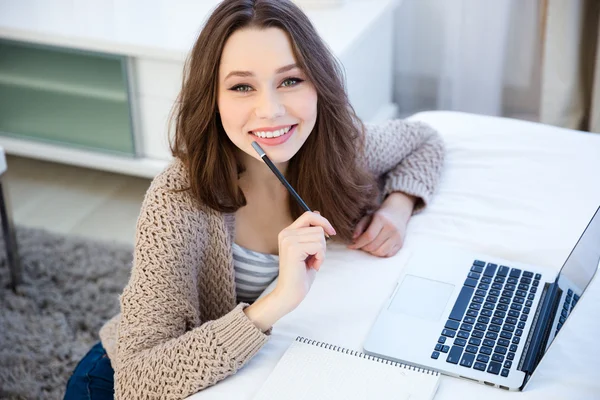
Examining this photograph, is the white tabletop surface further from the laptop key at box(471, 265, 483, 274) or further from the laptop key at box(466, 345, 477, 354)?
the laptop key at box(466, 345, 477, 354)

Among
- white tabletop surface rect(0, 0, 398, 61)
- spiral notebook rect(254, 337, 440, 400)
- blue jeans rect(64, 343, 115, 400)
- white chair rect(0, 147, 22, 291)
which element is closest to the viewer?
spiral notebook rect(254, 337, 440, 400)

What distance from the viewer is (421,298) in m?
1.18

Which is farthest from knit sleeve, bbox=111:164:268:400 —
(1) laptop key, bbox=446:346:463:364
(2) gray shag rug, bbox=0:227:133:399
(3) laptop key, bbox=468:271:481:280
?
(2) gray shag rug, bbox=0:227:133:399

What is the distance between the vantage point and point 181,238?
3.74 feet

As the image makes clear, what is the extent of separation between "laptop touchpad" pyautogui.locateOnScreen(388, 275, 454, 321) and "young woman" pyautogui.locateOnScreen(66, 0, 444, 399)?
4.1 inches

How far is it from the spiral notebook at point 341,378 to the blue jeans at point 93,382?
405mm

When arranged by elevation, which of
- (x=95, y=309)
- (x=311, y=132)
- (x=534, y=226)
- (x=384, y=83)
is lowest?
(x=95, y=309)

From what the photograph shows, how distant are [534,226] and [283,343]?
1.62ft

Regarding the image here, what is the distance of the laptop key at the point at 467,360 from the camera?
1.04m

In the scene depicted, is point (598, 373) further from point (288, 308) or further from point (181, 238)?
point (181, 238)

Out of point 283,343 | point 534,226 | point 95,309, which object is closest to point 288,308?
point 283,343

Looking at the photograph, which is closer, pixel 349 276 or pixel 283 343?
pixel 283 343

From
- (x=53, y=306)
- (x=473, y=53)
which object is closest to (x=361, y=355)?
(x=53, y=306)

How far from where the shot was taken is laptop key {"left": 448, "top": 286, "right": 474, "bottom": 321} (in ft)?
3.71
